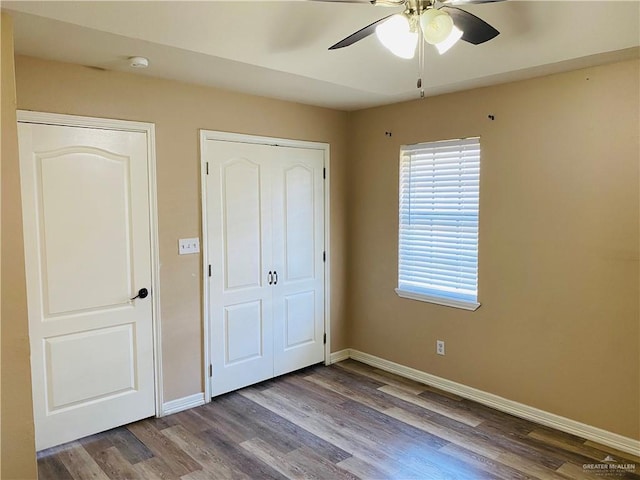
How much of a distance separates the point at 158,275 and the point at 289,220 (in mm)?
1274

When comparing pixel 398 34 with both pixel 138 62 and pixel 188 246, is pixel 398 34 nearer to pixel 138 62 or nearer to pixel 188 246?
pixel 138 62

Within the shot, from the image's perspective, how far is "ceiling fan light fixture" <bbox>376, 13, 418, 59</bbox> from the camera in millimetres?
1890

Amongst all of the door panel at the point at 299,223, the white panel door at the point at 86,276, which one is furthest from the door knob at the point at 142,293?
the door panel at the point at 299,223

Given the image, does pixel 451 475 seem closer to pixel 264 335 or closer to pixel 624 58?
pixel 264 335

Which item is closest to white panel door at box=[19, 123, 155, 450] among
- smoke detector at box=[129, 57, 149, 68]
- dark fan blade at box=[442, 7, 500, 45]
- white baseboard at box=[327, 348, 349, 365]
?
smoke detector at box=[129, 57, 149, 68]

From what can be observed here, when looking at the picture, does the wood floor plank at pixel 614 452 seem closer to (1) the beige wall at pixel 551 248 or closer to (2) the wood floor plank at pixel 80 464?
(1) the beige wall at pixel 551 248

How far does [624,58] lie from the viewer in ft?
9.07

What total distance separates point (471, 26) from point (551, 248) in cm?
183

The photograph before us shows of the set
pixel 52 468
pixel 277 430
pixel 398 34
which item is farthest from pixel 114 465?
pixel 398 34

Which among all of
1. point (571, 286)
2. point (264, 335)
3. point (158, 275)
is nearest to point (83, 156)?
point (158, 275)

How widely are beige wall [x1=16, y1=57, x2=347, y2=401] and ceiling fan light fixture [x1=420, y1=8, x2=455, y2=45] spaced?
82.4 inches

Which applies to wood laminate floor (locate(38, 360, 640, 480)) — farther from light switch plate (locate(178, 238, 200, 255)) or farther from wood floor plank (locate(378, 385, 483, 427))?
light switch plate (locate(178, 238, 200, 255))

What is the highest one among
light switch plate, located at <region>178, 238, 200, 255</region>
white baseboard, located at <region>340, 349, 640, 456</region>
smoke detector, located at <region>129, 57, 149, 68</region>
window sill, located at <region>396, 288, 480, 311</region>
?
smoke detector, located at <region>129, 57, 149, 68</region>

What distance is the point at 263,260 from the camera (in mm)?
3943
